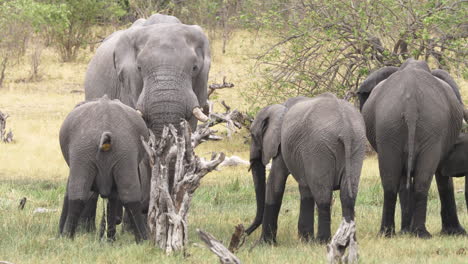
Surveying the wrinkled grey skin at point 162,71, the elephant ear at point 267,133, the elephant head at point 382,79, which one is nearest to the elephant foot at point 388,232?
the elephant ear at point 267,133

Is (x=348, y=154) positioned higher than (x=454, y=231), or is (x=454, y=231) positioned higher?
(x=348, y=154)

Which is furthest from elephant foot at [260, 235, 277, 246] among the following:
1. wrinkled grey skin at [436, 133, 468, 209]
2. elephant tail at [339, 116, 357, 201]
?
wrinkled grey skin at [436, 133, 468, 209]

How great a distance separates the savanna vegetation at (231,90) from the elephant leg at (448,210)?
0.42 metres

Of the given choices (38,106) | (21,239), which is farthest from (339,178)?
(38,106)

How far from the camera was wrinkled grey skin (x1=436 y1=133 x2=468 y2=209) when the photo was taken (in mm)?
8086

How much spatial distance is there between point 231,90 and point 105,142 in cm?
1669

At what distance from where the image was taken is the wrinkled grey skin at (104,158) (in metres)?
7.07

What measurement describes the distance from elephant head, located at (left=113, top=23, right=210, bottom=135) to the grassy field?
1.13 meters

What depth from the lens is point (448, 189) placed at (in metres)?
8.38

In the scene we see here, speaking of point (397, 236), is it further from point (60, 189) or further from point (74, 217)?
point (60, 189)

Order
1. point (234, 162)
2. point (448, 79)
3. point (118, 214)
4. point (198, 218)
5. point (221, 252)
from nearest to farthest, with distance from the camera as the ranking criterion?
point (221, 252) < point (118, 214) < point (448, 79) < point (198, 218) < point (234, 162)

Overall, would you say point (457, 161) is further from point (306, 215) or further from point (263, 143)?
point (263, 143)

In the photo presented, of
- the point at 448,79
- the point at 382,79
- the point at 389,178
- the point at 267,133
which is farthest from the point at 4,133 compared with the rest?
the point at 389,178

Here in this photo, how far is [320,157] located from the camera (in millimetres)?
7121
